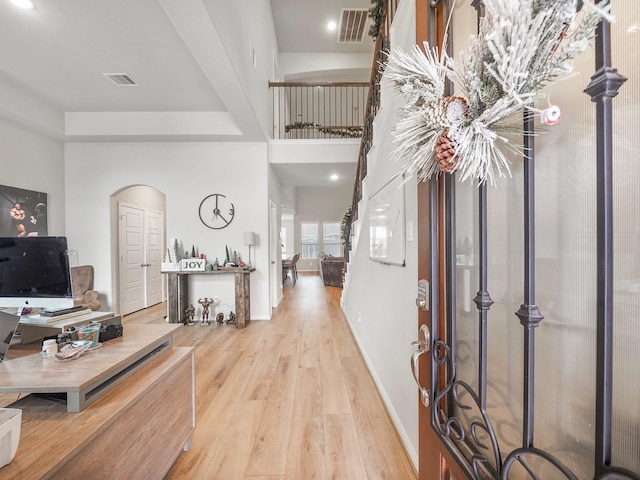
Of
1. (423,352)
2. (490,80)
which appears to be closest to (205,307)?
(423,352)

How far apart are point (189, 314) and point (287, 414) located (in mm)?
3021

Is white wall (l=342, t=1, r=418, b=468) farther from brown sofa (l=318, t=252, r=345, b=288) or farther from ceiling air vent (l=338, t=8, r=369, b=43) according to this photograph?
brown sofa (l=318, t=252, r=345, b=288)

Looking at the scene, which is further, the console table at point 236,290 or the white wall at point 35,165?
the console table at point 236,290

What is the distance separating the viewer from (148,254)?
19.2 ft

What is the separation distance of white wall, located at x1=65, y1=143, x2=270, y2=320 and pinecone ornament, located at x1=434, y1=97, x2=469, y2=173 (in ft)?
14.1

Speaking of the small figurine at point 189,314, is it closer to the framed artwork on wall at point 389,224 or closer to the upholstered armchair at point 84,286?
the upholstered armchair at point 84,286

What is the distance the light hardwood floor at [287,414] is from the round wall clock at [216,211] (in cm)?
177

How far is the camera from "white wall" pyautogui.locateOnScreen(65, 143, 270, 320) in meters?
4.66

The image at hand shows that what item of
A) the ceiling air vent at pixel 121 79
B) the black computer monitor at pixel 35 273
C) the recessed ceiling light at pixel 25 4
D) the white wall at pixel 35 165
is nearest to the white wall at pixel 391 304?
the black computer monitor at pixel 35 273

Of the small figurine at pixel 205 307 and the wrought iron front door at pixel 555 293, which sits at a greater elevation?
the wrought iron front door at pixel 555 293

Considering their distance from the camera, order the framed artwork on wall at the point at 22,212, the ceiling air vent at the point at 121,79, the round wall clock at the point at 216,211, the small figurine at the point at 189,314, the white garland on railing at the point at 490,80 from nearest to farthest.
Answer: the white garland on railing at the point at 490,80 < the ceiling air vent at the point at 121,79 < the framed artwork on wall at the point at 22,212 < the small figurine at the point at 189,314 < the round wall clock at the point at 216,211

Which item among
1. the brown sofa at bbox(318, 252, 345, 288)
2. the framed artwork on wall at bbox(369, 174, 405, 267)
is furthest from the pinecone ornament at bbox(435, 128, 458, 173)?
the brown sofa at bbox(318, 252, 345, 288)

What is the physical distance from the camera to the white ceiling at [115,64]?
2.43m

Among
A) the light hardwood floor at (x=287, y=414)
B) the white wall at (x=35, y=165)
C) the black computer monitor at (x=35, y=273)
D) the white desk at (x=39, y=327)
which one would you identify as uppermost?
the white wall at (x=35, y=165)
